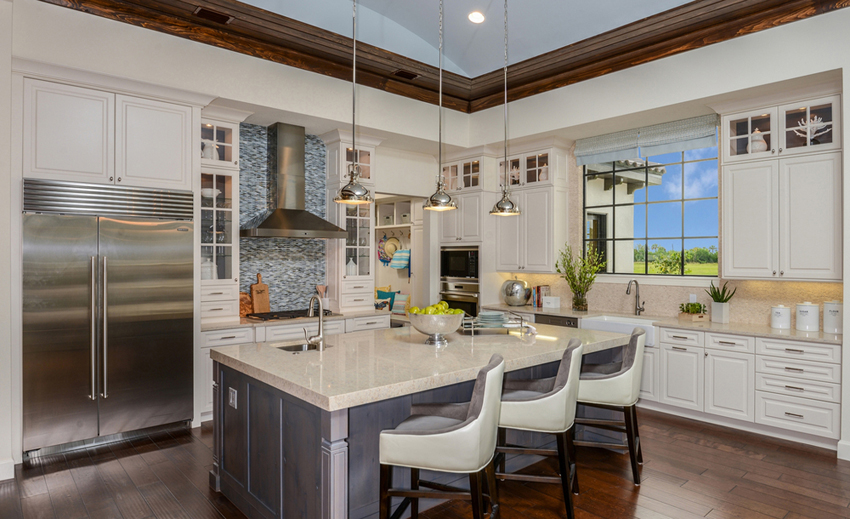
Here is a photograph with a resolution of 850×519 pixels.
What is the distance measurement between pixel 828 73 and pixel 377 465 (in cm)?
425

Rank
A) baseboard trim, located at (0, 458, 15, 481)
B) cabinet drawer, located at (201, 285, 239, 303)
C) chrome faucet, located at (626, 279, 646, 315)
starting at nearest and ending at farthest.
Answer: baseboard trim, located at (0, 458, 15, 481) < cabinet drawer, located at (201, 285, 239, 303) < chrome faucet, located at (626, 279, 646, 315)

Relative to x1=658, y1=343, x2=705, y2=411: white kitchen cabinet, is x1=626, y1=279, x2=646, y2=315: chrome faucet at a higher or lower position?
higher

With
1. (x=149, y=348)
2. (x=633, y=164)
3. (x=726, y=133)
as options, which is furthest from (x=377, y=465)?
(x=633, y=164)

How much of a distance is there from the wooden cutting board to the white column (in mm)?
2055

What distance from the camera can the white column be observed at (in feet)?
10.9

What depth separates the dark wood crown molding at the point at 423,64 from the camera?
3861mm

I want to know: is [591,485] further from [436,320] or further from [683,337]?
[683,337]

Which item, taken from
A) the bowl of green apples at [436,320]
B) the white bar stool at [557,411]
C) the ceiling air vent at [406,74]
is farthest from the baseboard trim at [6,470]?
the ceiling air vent at [406,74]

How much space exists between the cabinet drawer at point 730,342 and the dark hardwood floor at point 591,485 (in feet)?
2.40

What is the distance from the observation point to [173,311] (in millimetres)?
4121

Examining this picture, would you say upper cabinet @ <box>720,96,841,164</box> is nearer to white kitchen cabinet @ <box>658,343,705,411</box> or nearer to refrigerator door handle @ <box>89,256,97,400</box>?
white kitchen cabinet @ <box>658,343,705,411</box>

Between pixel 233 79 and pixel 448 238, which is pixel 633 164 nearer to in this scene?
pixel 448 238

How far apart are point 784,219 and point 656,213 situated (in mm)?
1422

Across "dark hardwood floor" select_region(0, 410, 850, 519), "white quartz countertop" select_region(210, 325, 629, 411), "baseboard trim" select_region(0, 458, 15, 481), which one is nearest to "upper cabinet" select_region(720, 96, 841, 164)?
"white quartz countertop" select_region(210, 325, 629, 411)
